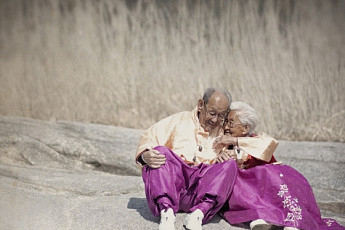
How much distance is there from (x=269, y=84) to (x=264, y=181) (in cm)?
366

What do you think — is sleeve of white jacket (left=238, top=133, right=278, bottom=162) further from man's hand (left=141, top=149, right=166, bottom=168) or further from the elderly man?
man's hand (left=141, top=149, right=166, bottom=168)

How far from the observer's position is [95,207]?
15.3 feet

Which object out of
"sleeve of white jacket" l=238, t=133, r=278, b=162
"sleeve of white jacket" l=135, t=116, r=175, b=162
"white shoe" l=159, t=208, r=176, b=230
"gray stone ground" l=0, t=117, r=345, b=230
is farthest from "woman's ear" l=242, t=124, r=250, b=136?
"white shoe" l=159, t=208, r=176, b=230

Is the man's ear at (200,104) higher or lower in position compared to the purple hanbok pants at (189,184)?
higher

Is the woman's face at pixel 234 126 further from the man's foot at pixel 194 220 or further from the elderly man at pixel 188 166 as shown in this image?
the man's foot at pixel 194 220

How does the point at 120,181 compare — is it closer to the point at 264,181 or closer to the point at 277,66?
the point at 264,181

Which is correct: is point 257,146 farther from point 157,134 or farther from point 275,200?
point 157,134

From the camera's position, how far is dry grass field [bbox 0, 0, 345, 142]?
25.2 ft

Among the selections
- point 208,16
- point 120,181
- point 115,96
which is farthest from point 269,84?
point 120,181

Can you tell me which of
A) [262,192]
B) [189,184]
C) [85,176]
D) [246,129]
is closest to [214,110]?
[246,129]

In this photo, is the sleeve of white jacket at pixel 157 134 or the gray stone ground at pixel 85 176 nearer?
the gray stone ground at pixel 85 176

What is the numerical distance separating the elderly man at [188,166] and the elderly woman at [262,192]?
0.13m

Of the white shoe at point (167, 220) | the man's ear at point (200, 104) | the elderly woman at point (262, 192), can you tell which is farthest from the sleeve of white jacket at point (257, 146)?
the white shoe at point (167, 220)

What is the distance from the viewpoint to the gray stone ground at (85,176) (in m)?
4.30
